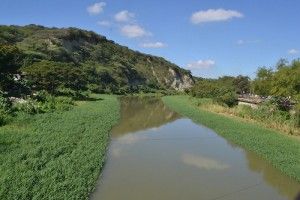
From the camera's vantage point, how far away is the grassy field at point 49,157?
50.2 ft

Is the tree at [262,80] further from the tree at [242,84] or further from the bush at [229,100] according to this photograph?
the tree at [242,84]

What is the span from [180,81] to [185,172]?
138 metres

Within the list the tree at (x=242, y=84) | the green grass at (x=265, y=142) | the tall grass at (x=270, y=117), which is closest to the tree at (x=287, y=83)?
the tall grass at (x=270, y=117)

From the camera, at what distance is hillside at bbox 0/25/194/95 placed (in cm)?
8524

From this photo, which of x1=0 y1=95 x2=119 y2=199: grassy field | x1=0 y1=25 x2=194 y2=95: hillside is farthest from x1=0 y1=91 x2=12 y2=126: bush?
x1=0 y1=25 x2=194 y2=95: hillside

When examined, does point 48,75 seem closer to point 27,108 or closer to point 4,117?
point 27,108

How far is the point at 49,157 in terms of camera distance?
20.0 meters

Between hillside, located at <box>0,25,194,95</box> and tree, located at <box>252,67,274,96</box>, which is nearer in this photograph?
tree, located at <box>252,67,274,96</box>

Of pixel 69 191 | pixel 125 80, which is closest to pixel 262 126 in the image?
pixel 69 191

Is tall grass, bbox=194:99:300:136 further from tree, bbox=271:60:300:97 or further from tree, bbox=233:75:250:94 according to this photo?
tree, bbox=233:75:250:94

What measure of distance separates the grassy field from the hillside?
90.9 ft

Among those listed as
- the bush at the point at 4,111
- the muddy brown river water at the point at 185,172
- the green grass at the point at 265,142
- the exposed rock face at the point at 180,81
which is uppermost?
the exposed rock face at the point at 180,81

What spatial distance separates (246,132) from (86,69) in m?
63.9

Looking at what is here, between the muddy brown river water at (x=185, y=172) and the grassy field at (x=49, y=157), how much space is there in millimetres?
864
